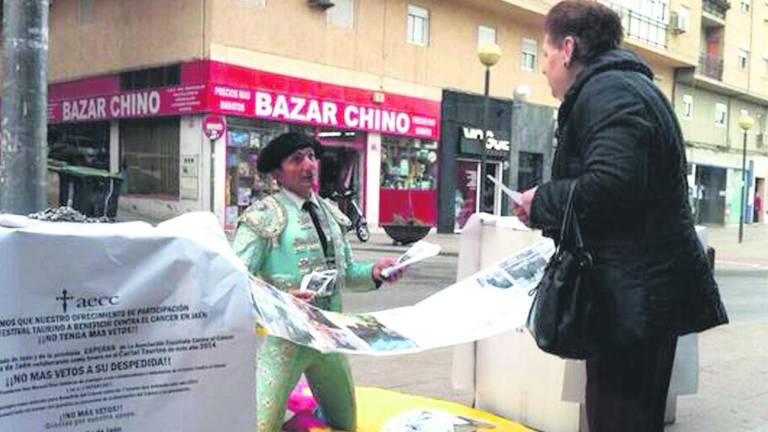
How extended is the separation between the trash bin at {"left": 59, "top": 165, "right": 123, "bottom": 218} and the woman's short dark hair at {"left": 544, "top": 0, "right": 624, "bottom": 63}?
15.5 meters

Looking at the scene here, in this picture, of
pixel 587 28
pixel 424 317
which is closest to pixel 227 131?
pixel 424 317

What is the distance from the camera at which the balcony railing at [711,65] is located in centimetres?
4059

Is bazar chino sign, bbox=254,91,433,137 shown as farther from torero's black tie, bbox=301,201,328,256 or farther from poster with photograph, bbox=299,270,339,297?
poster with photograph, bbox=299,270,339,297

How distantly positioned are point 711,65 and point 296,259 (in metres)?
41.8

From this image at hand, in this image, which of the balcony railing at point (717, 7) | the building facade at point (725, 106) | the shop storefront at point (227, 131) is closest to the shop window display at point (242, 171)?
the shop storefront at point (227, 131)

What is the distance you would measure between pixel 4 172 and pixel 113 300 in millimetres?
4615

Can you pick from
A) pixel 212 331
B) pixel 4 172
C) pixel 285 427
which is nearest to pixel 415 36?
pixel 4 172

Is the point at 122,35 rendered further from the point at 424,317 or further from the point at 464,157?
the point at 424,317

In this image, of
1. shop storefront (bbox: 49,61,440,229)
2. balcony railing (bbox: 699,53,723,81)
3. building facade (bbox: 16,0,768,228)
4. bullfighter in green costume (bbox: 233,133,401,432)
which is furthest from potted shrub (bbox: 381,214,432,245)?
balcony railing (bbox: 699,53,723,81)

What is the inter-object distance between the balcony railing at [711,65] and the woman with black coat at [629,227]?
40.7 m

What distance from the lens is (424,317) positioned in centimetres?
333

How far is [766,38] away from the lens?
4619 cm

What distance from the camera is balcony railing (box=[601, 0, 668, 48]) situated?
33.9 metres

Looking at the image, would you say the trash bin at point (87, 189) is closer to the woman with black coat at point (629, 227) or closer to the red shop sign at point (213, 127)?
the red shop sign at point (213, 127)
